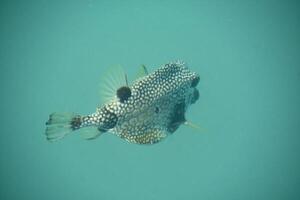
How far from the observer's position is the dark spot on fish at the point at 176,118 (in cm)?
405

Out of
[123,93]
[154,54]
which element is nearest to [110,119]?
[123,93]

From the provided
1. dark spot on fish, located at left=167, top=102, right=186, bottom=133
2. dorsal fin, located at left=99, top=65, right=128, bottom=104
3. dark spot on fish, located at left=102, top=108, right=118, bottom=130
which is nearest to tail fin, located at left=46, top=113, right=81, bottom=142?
dark spot on fish, located at left=102, top=108, right=118, bottom=130

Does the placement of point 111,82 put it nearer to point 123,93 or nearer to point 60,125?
point 123,93

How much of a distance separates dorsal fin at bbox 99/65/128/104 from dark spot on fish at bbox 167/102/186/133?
0.66 meters

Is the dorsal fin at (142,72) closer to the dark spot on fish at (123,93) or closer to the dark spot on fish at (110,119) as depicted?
the dark spot on fish at (123,93)

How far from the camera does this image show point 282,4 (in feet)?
144

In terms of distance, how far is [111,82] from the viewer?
4.06 meters

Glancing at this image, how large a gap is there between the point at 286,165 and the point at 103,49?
56779 millimetres

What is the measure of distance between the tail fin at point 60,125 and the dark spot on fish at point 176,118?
3.44 feet

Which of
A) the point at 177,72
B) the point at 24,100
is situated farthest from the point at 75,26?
the point at 177,72

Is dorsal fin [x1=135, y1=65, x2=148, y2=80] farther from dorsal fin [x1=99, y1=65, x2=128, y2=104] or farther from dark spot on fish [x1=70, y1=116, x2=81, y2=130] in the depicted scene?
dark spot on fish [x1=70, y1=116, x2=81, y2=130]

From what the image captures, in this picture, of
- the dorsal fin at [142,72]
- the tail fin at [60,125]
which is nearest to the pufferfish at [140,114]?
the tail fin at [60,125]

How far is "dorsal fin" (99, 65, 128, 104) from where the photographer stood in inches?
158

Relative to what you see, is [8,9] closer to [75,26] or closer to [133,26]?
[75,26]
